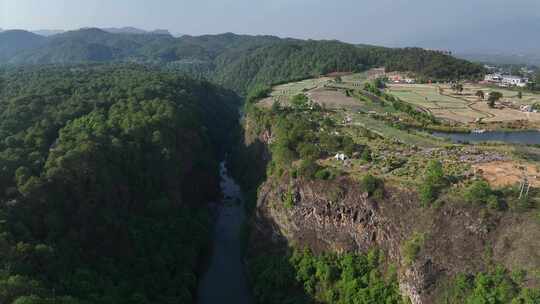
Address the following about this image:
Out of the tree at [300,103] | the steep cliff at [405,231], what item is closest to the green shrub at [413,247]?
the steep cliff at [405,231]

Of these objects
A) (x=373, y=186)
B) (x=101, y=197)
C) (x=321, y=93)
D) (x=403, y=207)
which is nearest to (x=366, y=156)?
(x=373, y=186)

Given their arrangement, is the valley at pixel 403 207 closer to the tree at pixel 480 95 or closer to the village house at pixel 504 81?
the tree at pixel 480 95

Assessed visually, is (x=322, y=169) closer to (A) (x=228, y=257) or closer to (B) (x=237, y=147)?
(A) (x=228, y=257)

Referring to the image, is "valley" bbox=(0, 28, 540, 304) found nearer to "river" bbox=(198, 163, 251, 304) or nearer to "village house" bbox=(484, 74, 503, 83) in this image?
"river" bbox=(198, 163, 251, 304)

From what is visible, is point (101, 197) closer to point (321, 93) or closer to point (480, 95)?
point (321, 93)

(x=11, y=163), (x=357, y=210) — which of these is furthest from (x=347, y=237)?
(x=11, y=163)

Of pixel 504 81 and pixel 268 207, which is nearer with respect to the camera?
pixel 268 207
